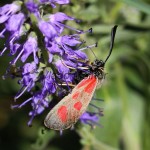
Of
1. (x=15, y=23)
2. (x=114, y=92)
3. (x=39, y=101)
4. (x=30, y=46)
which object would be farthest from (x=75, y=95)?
(x=114, y=92)

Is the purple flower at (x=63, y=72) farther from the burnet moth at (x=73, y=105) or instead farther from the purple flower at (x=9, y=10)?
the purple flower at (x=9, y=10)

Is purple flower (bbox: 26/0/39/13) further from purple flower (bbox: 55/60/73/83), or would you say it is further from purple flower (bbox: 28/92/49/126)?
purple flower (bbox: 28/92/49/126)

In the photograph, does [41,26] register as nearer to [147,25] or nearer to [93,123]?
[93,123]

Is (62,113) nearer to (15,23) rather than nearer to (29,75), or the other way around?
(29,75)

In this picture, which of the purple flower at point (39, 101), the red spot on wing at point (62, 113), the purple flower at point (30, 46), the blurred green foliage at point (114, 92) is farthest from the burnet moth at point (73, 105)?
the blurred green foliage at point (114, 92)

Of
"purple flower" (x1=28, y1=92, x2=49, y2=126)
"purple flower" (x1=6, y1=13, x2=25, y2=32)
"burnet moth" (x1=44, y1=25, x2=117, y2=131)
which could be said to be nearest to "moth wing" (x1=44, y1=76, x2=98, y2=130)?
"burnet moth" (x1=44, y1=25, x2=117, y2=131)

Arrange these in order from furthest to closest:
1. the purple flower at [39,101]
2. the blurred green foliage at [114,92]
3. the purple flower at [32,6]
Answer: the blurred green foliage at [114,92]
the purple flower at [39,101]
the purple flower at [32,6]

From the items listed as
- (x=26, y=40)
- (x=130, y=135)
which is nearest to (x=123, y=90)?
(x=130, y=135)
